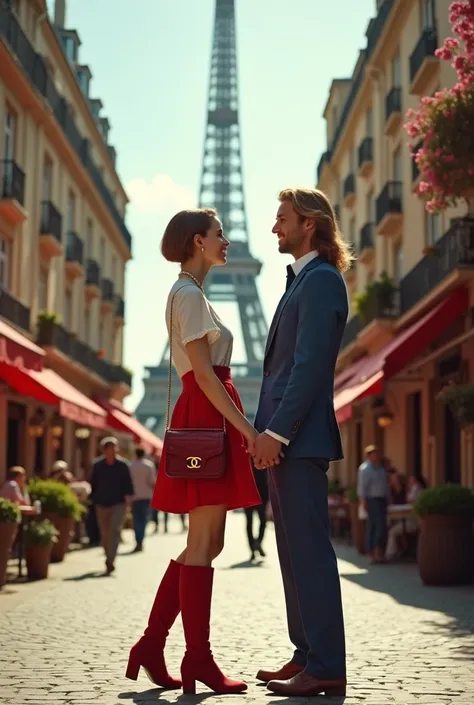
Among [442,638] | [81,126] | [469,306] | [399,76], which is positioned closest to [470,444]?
[469,306]

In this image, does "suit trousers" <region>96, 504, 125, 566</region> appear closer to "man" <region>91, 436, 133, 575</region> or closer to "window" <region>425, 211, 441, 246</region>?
"man" <region>91, 436, 133, 575</region>

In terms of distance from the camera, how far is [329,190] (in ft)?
138

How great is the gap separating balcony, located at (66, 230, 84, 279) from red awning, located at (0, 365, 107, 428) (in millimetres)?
12451

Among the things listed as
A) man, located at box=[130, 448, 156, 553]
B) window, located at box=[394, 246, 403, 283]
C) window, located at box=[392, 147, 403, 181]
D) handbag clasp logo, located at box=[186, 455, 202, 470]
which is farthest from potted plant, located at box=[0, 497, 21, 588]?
window, located at box=[392, 147, 403, 181]

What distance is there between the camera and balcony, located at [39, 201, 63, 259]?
94.2 feet

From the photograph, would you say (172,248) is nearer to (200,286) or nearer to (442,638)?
(200,286)

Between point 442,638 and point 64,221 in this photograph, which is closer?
point 442,638

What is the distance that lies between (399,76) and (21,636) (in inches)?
914

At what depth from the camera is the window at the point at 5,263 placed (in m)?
25.7

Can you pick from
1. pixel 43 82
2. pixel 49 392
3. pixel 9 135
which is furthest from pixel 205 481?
pixel 43 82

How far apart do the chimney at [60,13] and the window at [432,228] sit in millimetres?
19289

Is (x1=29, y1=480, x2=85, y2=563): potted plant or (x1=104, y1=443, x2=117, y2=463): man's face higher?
(x1=104, y1=443, x2=117, y2=463): man's face

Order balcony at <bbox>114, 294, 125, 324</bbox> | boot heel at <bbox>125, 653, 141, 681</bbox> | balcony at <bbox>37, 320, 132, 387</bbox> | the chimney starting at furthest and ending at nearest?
balcony at <bbox>114, 294, 125, 324</bbox>
the chimney
balcony at <bbox>37, 320, 132, 387</bbox>
boot heel at <bbox>125, 653, 141, 681</bbox>

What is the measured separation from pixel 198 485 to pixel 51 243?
80.2 ft
